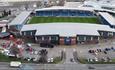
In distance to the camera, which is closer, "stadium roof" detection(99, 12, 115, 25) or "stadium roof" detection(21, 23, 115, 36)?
"stadium roof" detection(21, 23, 115, 36)

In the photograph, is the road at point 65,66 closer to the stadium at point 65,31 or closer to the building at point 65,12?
the stadium at point 65,31

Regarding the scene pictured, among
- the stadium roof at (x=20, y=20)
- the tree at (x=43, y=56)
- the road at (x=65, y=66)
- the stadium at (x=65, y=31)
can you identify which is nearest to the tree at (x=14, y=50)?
the road at (x=65, y=66)

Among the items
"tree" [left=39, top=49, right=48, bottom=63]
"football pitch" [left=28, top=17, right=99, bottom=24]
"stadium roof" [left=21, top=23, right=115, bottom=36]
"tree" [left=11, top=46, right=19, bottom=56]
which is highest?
"stadium roof" [left=21, top=23, right=115, bottom=36]

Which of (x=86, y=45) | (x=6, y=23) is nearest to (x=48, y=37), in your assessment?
(x=86, y=45)

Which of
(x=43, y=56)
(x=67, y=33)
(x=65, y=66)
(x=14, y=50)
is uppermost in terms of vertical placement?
(x=67, y=33)

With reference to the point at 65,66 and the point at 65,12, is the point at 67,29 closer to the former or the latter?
the point at 65,66

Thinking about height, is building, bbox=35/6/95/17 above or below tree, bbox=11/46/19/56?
below

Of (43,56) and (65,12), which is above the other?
(43,56)

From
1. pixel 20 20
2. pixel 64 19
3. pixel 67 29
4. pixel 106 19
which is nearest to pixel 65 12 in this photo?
pixel 64 19

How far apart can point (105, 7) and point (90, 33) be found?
15564 mm

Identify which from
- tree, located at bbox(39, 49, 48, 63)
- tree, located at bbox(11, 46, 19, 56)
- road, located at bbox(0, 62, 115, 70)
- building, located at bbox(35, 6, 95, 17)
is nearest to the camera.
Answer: road, located at bbox(0, 62, 115, 70)

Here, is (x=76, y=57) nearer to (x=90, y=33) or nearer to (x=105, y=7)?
(x=90, y=33)

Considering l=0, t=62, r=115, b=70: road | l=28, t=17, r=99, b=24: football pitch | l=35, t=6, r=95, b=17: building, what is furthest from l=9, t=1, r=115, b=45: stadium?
l=0, t=62, r=115, b=70: road

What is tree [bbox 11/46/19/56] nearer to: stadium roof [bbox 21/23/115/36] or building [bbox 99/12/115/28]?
stadium roof [bbox 21/23/115/36]
